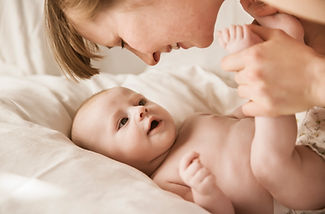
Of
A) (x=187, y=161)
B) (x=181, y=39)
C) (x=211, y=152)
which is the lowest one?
(x=211, y=152)

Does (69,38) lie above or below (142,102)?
above

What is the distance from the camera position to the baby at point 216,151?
0.95 meters

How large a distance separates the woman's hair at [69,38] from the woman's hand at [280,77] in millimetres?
447

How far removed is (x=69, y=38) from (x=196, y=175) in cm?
53

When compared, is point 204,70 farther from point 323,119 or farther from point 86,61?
point 323,119

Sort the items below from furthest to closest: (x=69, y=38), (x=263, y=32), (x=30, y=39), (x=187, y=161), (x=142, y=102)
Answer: (x=30, y=39) < (x=142, y=102) < (x=69, y=38) < (x=187, y=161) < (x=263, y=32)

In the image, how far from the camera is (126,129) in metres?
1.29

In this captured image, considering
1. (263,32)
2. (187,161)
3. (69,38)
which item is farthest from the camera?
(69,38)

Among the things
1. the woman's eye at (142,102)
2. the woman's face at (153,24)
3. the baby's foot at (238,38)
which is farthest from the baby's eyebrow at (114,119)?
the baby's foot at (238,38)

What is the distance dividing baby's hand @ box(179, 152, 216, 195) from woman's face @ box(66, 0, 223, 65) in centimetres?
33

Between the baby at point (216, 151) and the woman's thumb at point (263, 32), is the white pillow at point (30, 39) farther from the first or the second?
the woman's thumb at point (263, 32)

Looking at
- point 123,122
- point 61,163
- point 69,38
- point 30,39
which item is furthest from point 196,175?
point 30,39

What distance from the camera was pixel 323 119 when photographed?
1.19 m

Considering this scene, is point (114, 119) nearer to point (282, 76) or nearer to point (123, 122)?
point (123, 122)
